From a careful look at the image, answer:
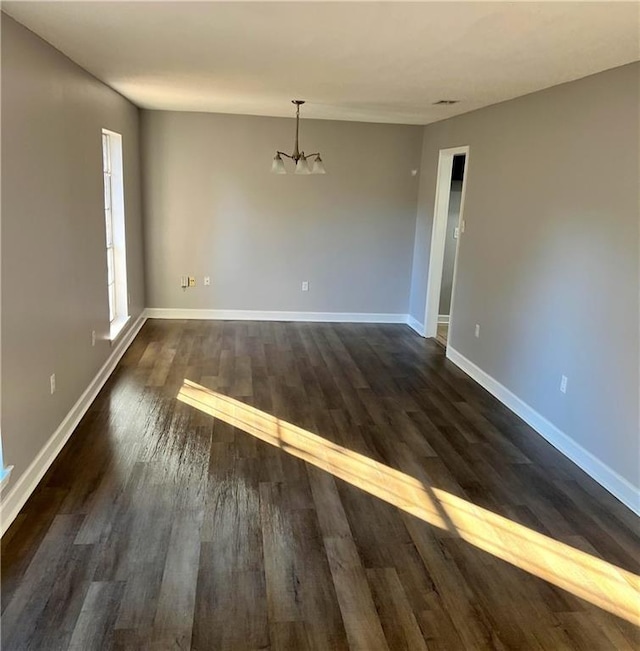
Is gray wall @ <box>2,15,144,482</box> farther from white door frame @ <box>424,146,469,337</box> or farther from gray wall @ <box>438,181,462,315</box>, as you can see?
gray wall @ <box>438,181,462,315</box>

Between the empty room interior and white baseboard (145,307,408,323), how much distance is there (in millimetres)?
814

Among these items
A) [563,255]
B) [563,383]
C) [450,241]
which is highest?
[563,255]

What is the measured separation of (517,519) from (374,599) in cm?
102

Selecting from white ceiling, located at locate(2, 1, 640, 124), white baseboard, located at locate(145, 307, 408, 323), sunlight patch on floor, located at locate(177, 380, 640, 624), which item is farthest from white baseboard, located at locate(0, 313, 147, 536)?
white ceiling, located at locate(2, 1, 640, 124)

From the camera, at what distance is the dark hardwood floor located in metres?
2.21

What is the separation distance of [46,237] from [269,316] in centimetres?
394

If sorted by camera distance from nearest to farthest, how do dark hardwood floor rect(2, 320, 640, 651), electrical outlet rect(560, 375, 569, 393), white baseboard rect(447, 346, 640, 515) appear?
dark hardwood floor rect(2, 320, 640, 651) < white baseboard rect(447, 346, 640, 515) < electrical outlet rect(560, 375, 569, 393)

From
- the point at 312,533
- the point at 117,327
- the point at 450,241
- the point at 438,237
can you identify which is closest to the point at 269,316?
the point at 117,327

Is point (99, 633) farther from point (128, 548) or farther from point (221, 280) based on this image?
point (221, 280)

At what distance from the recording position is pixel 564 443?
377 cm

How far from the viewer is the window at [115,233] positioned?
527cm

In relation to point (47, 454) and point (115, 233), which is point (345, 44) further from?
point (115, 233)

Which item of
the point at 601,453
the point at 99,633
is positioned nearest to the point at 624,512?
the point at 601,453

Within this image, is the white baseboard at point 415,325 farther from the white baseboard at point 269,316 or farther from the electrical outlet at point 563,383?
the electrical outlet at point 563,383
